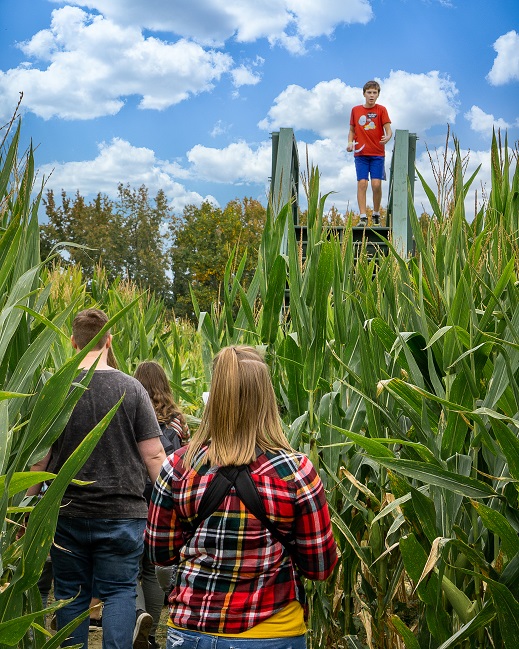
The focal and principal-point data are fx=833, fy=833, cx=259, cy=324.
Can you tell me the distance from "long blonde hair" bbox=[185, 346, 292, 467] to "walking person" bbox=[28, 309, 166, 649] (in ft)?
4.06

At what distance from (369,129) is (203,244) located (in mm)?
28578

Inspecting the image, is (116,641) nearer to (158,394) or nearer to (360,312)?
(158,394)

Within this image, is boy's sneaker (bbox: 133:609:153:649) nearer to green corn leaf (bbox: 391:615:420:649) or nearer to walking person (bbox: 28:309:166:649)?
walking person (bbox: 28:309:166:649)

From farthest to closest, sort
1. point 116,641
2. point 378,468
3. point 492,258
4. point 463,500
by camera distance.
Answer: point 116,641, point 378,468, point 492,258, point 463,500

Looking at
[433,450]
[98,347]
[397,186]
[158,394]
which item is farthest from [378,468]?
[397,186]

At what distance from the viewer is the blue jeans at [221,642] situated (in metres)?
2.15

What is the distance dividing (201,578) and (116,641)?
4.81 feet

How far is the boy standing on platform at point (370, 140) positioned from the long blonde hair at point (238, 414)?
663 centimetres

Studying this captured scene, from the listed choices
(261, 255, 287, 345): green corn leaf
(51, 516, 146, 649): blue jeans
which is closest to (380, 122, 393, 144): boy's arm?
(261, 255, 287, 345): green corn leaf

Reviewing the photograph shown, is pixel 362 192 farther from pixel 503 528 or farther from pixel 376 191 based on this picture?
pixel 503 528

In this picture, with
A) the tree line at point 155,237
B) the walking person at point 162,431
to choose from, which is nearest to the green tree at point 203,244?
the tree line at point 155,237

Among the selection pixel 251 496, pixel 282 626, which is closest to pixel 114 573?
pixel 282 626

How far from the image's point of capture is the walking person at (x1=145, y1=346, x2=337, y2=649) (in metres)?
2.16

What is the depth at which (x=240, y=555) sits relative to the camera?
7.09ft
